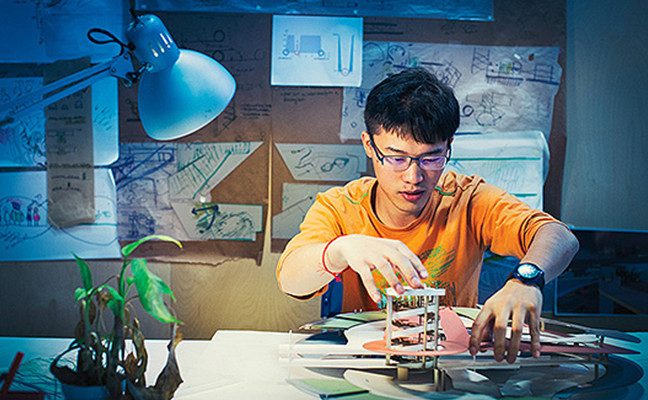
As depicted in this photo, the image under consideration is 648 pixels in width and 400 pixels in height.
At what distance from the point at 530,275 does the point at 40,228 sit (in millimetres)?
1811

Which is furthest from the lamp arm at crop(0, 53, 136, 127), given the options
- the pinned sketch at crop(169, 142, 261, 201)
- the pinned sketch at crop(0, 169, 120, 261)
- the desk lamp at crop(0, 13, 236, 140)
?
the pinned sketch at crop(0, 169, 120, 261)

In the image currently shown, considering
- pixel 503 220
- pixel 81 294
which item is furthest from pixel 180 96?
pixel 503 220

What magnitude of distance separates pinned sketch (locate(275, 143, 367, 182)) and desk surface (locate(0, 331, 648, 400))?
90 centimetres

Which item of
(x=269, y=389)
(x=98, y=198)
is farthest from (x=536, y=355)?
(x=98, y=198)

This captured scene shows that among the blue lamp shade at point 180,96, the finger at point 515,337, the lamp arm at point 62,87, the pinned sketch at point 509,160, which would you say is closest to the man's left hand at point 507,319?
the finger at point 515,337

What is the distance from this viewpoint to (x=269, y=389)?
1.25m

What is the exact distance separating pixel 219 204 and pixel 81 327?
138 centimetres

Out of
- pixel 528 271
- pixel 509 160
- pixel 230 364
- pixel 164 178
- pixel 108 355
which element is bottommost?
pixel 230 364

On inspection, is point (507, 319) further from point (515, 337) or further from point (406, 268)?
point (406, 268)

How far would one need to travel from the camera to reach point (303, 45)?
239 cm

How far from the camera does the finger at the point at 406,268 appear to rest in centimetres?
119

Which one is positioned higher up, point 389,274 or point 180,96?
point 180,96

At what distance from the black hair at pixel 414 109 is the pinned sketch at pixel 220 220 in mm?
905

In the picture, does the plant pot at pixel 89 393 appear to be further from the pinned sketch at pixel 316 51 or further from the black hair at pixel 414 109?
the pinned sketch at pixel 316 51
